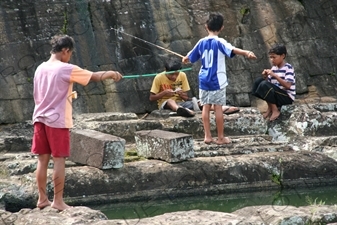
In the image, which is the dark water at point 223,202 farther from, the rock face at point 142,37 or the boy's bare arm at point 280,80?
the rock face at point 142,37

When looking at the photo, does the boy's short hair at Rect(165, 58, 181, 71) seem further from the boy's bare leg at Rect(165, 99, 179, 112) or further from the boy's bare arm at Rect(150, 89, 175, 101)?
the boy's bare leg at Rect(165, 99, 179, 112)

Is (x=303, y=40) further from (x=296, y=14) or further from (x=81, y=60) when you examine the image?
(x=81, y=60)

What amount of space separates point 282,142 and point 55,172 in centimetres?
366

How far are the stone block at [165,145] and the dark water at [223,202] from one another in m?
0.50

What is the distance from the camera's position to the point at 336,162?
9180 millimetres

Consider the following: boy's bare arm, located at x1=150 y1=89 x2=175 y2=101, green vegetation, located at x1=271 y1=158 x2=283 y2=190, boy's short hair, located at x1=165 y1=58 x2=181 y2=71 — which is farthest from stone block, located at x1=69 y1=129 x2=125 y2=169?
boy's short hair, located at x1=165 y1=58 x2=181 y2=71

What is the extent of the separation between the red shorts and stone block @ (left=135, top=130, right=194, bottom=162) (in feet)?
5.93

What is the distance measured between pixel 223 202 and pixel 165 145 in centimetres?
87

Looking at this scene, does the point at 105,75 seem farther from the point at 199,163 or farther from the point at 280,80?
the point at 280,80

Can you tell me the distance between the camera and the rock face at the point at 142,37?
35.8 feet

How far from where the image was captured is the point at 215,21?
932cm

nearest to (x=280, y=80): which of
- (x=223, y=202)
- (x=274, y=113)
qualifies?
(x=274, y=113)

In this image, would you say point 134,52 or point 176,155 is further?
point 134,52

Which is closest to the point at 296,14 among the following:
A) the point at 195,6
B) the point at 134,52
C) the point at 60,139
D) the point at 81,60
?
the point at 195,6
